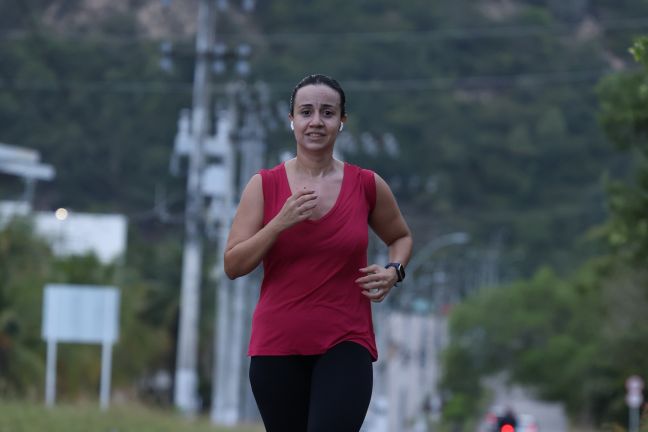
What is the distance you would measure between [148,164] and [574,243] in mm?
37358

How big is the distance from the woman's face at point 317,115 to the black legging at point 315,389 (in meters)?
0.81

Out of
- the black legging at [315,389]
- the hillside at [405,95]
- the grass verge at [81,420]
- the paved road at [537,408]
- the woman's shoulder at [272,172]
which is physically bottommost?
the paved road at [537,408]

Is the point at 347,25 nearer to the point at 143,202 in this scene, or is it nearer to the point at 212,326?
the point at 143,202

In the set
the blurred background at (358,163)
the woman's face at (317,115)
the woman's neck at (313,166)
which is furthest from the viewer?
the blurred background at (358,163)

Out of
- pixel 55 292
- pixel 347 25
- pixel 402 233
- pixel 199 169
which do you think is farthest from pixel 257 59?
pixel 402 233

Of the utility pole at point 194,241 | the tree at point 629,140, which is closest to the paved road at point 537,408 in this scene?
the utility pole at point 194,241

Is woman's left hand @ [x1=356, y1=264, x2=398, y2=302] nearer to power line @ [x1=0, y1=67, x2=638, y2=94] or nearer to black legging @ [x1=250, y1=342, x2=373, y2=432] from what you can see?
black legging @ [x1=250, y1=342, x2=373, y2=432]

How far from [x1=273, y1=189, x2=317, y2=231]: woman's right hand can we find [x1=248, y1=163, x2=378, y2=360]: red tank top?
3.8 inches

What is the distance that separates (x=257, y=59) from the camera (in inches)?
3844

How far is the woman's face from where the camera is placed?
6.72m

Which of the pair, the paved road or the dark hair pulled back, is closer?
the dark hair pulled back

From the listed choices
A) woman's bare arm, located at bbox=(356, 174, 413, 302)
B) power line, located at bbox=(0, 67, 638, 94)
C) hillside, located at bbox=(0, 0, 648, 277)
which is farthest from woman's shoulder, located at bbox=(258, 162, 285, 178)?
hillside, located at bbox=(0, 0, 648, 277)

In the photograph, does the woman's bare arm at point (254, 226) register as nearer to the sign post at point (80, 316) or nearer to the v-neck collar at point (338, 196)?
the v-neck collar at point (338, 196)

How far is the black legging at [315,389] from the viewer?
646 centimetres
